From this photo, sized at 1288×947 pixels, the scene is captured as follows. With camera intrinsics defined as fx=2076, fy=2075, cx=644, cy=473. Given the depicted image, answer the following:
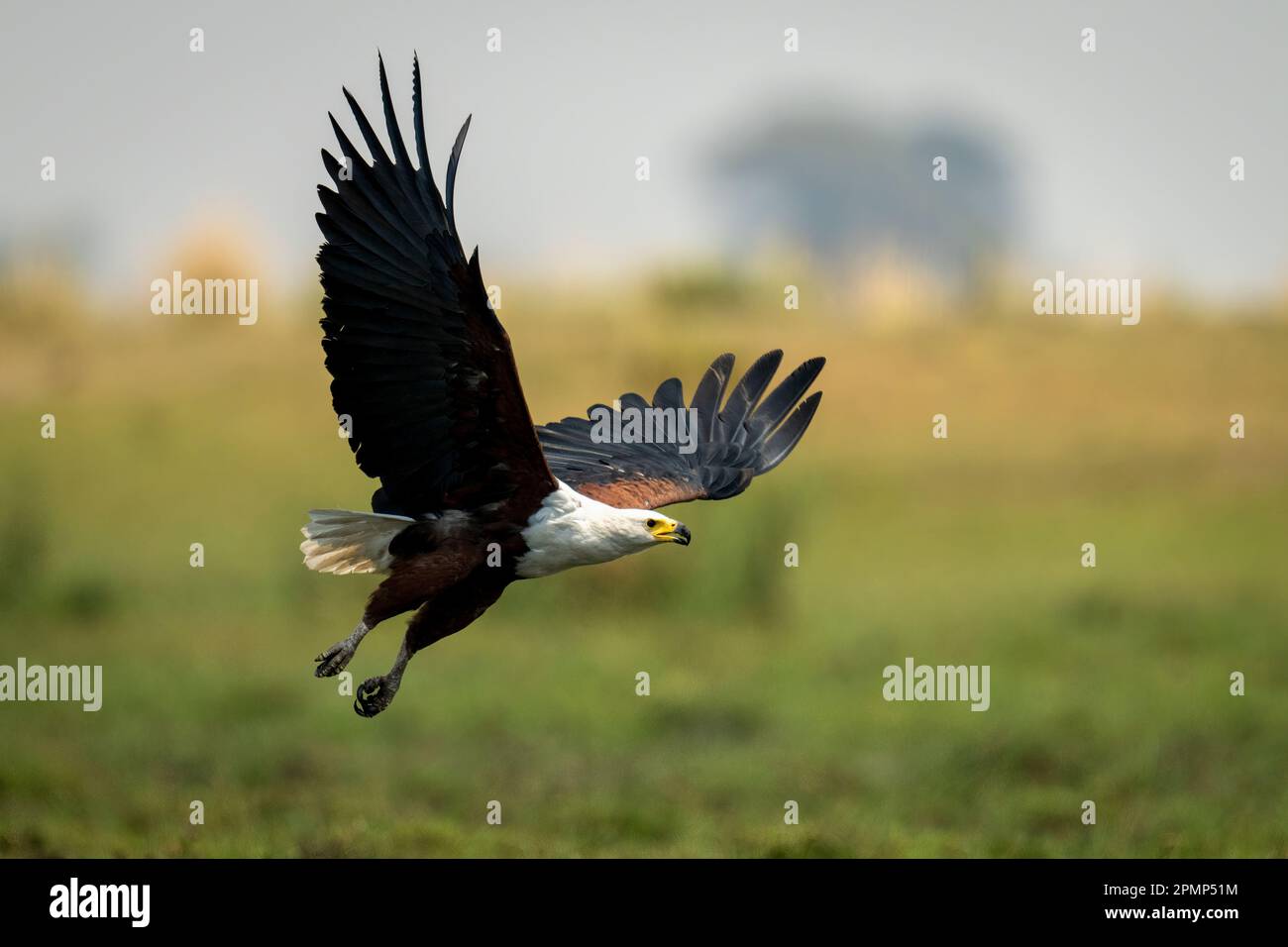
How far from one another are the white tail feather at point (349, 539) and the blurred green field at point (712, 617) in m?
4.19

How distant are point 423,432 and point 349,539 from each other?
737mm

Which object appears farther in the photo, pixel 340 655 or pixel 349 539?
pixel 349 539

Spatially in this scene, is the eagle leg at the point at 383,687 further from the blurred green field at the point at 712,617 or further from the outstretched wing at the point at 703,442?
the blurred green field at the point at 712,617

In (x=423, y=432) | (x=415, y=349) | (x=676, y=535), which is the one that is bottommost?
(x=676, y=535)

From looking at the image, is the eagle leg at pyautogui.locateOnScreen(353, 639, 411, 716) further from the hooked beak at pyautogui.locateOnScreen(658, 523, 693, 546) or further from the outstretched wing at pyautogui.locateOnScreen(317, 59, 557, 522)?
the hooked beak at pyautogui.locateOnScreen(658, 523, 693, 546)

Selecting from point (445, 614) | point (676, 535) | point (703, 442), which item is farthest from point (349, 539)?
point (703, 442)

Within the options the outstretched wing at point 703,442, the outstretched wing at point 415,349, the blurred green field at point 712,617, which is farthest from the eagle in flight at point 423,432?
the blurred green field at point 712,617

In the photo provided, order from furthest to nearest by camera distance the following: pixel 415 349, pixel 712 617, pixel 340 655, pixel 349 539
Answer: pixel 712 617 → pixel 349 539 → pixel 340 655 → pixel 415 349

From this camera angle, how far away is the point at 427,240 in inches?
372

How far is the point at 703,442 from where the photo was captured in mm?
12797

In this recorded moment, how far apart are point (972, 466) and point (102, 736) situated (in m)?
15.7

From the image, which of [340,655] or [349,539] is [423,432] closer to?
[349,539]

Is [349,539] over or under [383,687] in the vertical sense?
over
